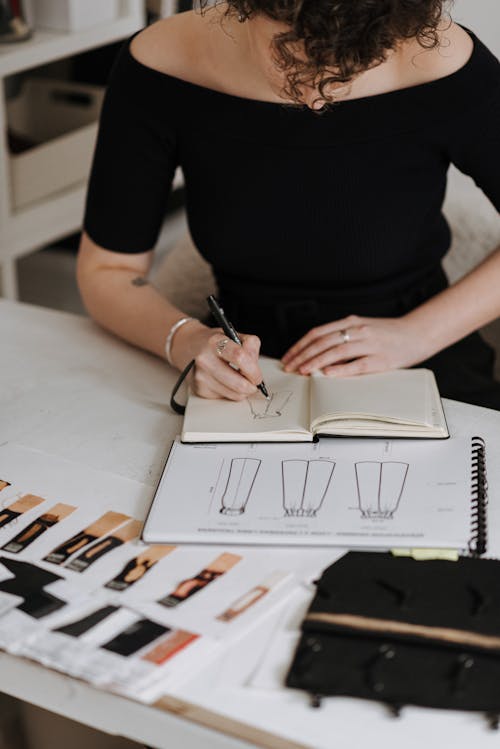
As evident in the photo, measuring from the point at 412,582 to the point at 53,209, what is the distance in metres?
1.78

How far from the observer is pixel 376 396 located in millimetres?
1139

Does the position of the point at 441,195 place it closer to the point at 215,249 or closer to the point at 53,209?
the point at 215,249

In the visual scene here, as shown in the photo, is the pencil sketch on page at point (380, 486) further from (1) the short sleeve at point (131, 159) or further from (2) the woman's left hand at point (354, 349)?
(1) the short sleeve at point (131, 159)

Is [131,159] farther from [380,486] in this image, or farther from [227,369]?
[380,486]

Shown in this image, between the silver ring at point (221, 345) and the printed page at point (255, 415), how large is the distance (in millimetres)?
58

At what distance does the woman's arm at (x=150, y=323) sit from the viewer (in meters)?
1.15

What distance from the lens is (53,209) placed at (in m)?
2.41

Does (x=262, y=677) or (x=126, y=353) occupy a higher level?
(x=262, y=677)

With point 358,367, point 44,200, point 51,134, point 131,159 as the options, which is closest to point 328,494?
point 358,367

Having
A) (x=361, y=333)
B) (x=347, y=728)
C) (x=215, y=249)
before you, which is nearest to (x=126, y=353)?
(x=215, y=249)

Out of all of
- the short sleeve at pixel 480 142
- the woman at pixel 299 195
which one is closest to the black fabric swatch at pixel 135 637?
the woman at pixel 299 195

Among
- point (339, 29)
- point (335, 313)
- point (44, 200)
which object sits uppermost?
point (339, 29)

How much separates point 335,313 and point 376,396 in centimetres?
31

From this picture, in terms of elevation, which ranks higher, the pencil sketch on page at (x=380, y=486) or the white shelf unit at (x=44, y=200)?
the pencil sketch on page at (x=380, y=486)
